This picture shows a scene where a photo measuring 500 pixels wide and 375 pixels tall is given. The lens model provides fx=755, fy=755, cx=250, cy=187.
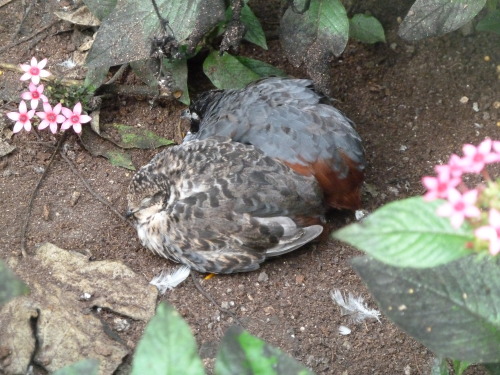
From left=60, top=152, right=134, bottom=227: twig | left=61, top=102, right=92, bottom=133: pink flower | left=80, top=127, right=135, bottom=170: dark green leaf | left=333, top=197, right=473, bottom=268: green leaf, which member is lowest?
left=60, top=152, right=134, bottom=227: twig

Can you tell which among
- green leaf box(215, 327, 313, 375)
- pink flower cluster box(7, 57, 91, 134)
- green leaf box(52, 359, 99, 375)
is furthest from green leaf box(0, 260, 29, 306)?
pink flower cluster box(7, 57, 91, 134)

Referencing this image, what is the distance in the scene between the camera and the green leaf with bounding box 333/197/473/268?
5.33 ft

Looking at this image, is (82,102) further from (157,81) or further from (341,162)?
(341,162)

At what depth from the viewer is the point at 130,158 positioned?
4156 mm

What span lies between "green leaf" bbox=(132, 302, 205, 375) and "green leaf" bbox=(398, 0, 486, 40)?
212cm

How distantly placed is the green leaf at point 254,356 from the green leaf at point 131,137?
258cm

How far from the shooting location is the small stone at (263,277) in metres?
3.69

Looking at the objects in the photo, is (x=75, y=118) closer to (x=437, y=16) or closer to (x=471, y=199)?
(x=437, y=16)

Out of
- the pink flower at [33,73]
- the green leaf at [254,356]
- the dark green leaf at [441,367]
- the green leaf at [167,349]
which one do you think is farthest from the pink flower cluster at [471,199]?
the pink flower at [33,73]

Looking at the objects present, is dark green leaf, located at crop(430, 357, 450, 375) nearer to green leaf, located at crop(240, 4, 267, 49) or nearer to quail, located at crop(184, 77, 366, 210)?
quail, located at crop(184, 77, 366, 210)

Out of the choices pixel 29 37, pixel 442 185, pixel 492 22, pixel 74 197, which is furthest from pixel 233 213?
pixel 442 185

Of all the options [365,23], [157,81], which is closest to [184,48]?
[157,81]

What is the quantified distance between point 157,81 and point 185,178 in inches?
23.5

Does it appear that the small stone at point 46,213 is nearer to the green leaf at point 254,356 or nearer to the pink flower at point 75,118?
the pink flower at point 75,118
